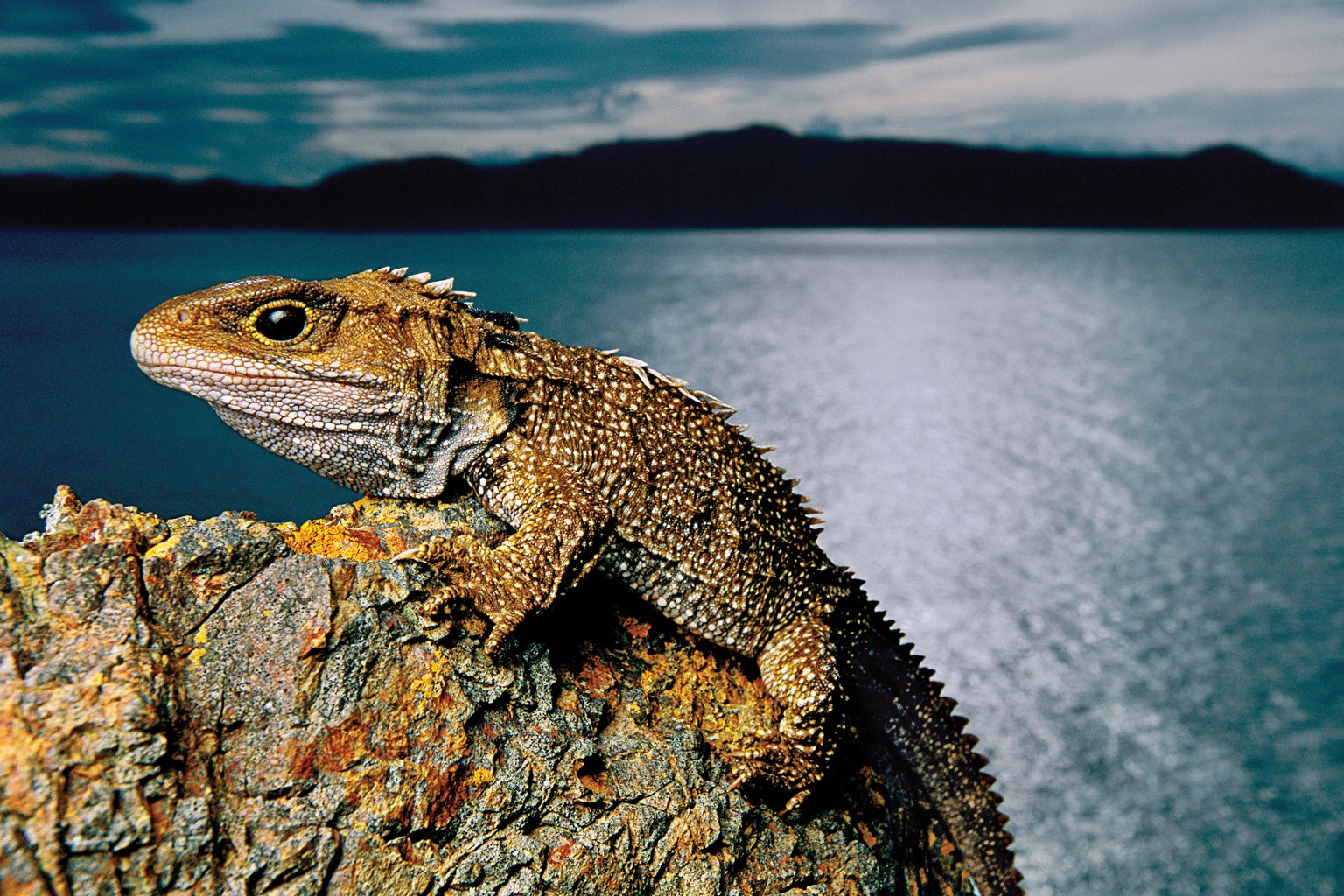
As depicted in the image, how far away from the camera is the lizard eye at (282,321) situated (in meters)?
5.10

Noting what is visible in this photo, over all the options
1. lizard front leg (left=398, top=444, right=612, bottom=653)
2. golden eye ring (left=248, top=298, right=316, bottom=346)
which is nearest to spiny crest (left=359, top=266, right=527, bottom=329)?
golden eye ring (left=248, top=298, right=316, bottom=346)

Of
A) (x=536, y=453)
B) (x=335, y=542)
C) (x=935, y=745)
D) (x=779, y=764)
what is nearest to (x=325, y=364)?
(x=335, y=542)

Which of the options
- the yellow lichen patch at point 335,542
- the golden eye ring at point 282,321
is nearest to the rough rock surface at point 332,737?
the yellow lichen patch at point 335,542

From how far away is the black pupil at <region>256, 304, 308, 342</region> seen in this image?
16.7 ft

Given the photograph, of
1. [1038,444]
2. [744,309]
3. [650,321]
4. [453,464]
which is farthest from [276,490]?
[744,309]

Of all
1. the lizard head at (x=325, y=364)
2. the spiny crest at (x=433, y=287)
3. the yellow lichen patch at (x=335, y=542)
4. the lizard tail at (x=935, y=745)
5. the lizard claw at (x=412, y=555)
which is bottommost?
the lizard tail at (x=935, y=745)

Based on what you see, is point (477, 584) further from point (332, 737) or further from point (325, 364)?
point (325, 364)

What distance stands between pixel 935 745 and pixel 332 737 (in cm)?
451

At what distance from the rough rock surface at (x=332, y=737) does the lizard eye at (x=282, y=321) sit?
1046 mm

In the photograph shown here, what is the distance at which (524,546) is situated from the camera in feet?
17.1

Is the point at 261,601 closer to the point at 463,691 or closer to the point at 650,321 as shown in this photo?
the point at 463,691

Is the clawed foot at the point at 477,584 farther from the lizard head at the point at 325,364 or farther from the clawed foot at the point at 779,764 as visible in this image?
the clawed foot at the point at 779,764

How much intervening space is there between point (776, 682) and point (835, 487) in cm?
3026

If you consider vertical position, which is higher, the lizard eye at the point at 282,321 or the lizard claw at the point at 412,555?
the lizard eye at the point at 282,321
